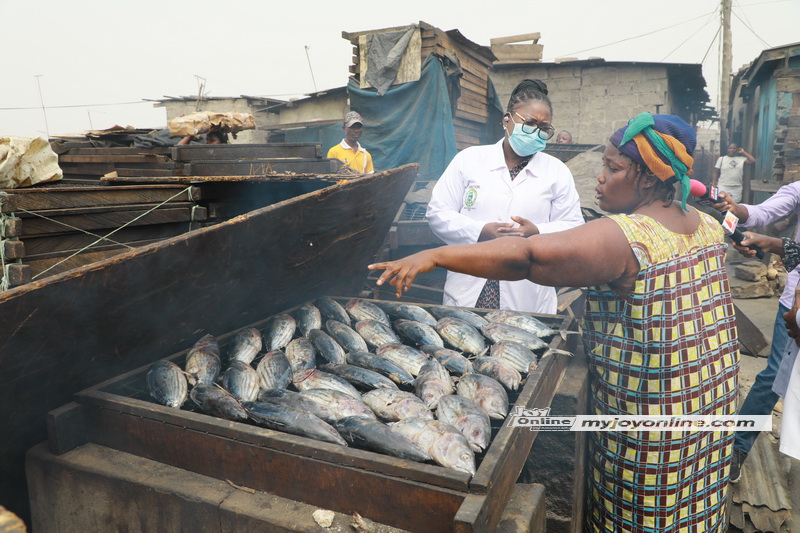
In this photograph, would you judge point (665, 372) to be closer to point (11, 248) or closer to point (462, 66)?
point (11, 248)

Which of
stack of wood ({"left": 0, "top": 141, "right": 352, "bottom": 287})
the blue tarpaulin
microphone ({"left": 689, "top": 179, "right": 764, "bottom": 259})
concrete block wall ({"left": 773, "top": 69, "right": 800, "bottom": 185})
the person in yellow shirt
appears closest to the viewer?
stack of wood ({"left": 0, "top": 141, "right": 352, "bottom": 287})

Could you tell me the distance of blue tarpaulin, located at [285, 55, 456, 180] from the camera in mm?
10250

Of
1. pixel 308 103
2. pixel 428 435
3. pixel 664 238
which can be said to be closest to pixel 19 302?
pixel 428 435

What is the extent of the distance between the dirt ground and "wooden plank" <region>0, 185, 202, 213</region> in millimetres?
4935

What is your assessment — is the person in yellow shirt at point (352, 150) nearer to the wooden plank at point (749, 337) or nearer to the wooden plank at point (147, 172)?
the wooden plank at point (147, 172)

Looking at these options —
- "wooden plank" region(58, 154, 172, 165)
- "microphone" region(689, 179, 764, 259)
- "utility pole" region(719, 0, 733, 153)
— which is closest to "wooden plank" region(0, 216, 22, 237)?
"wooden plank" region(58, 154, 172, 165)

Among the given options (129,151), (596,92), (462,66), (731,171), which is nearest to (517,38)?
(596,92)

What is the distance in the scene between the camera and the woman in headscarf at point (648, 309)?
1979mm

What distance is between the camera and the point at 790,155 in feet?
27.1

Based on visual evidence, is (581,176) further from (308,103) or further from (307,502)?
(308,103)

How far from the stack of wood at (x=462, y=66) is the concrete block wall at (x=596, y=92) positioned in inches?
88.3

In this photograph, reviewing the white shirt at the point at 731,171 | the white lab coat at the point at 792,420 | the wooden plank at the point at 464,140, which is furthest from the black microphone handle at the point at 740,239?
the white shirt at the point at 731,171

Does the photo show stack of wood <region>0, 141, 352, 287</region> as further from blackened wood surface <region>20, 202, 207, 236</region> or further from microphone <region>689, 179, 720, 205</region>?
microphone <region>689, 179, 720, 205</region>

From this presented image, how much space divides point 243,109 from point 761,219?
17249mm
